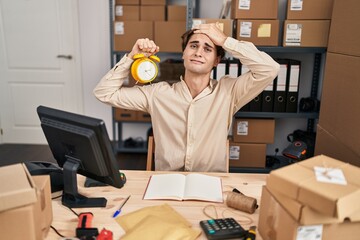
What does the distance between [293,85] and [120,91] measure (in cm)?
164

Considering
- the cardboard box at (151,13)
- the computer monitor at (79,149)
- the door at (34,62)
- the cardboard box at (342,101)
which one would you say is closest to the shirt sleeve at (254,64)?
the cardboard box at (342,101)

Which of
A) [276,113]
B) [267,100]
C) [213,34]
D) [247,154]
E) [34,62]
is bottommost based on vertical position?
[247,154]

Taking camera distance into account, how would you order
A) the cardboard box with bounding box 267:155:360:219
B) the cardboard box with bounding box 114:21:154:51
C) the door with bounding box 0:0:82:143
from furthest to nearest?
the door with bounding box 0:0:82:143, the cardboard box with bounding box 114:21:154:51, the cardboard box with bounding box 267:155:360:219

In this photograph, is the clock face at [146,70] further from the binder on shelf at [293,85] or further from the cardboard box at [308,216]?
the binder on shelf at [293,85]

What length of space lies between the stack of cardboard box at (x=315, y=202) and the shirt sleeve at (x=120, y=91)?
0.95m

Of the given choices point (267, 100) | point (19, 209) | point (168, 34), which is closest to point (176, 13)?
point (168, 34)

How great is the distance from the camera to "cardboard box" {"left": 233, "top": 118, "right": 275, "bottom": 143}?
288 cm

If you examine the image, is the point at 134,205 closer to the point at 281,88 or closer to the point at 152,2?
the point at 281,88

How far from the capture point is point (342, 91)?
1.67m

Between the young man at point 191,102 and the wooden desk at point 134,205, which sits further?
the young man at point 191,102

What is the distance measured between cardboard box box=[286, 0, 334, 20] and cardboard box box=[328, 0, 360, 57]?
788 millimetres

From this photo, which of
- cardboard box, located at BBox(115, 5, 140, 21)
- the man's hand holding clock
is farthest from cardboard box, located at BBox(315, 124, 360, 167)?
cardboard box, located at BBox(115, 5, 140, 21)

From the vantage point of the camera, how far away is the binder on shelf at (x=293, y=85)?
8.93ft

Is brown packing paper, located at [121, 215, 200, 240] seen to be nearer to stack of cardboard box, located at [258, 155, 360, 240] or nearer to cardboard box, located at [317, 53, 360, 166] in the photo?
stack of cardboard box, located at [258, 155, 360, 240]
